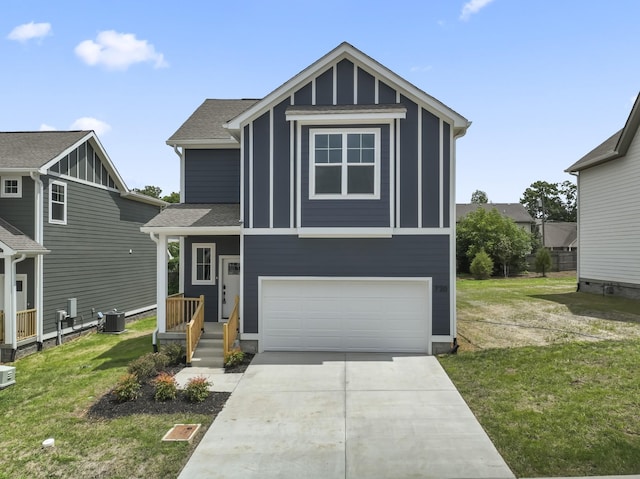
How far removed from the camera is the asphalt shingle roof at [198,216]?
10938 mm

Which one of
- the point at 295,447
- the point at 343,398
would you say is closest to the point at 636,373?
the point at 343,398

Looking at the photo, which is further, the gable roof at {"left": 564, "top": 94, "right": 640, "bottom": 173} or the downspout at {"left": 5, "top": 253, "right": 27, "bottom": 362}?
the gable roof at {"left": 564, "top": 94, "right": 640, "bottom": 173}

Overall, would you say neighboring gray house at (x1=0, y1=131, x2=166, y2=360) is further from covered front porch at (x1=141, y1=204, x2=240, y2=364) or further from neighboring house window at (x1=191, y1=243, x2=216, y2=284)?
neighboring house window at (x1=191, y1=243, x2=216, y2=284)

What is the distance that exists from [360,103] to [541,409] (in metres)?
7.84

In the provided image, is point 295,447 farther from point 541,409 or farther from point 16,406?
point 16,406

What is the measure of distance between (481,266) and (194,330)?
23.4 metres

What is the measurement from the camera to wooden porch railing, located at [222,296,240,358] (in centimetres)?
993

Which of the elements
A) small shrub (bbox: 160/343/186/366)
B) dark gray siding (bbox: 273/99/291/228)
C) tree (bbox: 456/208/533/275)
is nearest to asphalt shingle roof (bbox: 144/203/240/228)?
dark gray siding (bbox: 273/99/291/228)

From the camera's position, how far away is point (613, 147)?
59.0ft

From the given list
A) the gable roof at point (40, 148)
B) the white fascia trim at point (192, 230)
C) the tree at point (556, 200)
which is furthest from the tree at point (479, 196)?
the white fascia trim at point (192, 230)

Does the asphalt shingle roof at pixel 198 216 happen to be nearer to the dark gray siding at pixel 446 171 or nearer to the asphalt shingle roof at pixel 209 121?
the asphalt shingle roof at pixel 209 121

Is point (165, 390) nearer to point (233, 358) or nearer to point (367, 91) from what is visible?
point (233, 358)

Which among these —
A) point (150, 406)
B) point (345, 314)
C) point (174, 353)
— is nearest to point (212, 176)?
point (174, 353)

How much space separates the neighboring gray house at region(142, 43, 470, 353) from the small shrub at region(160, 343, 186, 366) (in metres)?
1.00
